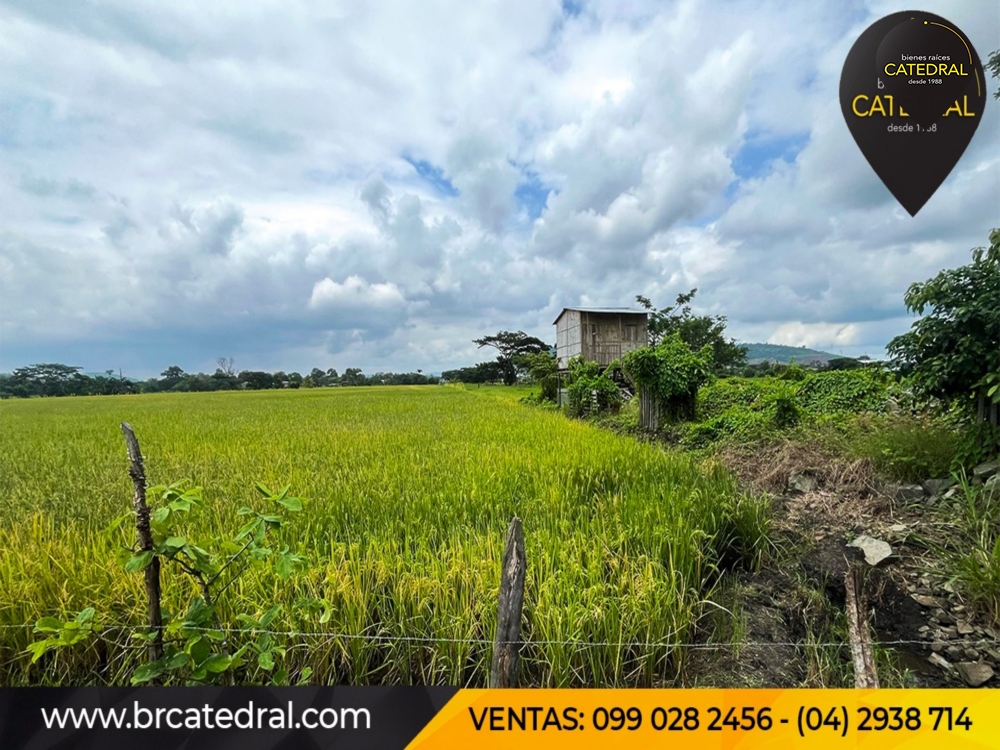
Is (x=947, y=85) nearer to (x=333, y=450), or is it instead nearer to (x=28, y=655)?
(x=28, y=655)

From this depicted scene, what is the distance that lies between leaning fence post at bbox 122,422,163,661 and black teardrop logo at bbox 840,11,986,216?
3523 mm

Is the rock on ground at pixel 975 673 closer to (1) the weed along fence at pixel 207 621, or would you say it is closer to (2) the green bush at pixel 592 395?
(1) the weed along fence at pixel 207 621

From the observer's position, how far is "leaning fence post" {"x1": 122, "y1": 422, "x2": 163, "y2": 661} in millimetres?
1465

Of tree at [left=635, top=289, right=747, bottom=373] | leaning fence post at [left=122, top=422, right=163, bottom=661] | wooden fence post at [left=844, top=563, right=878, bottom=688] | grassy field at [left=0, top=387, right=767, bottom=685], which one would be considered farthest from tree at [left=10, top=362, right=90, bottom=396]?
tree at [left=635, top=289, right=747, bottom=373]

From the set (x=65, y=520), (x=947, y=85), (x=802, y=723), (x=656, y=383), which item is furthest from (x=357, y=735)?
(x=656, y=383)

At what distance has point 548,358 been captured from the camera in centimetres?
2027

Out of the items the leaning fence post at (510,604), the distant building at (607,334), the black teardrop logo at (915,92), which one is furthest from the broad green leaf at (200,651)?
the distant building at (607,334)

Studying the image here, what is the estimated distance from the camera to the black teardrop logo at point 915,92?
2154 mm

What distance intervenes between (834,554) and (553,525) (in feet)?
6.91

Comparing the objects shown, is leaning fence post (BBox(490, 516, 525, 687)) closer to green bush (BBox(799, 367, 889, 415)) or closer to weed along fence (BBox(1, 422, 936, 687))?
weed along fence (BBox(1, 422, 936, 687))

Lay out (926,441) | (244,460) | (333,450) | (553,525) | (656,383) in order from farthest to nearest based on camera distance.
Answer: (656,383)
(333,450)
(244,460)
(926,441)
(553,525)

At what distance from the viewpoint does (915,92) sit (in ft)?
7.07

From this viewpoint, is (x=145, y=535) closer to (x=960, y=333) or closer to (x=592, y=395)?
(x=960, y=333)

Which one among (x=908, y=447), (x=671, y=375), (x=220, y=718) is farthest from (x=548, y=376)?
(x=220, y=718)
